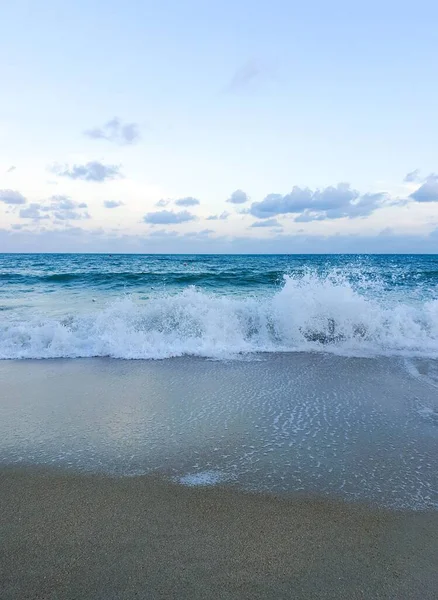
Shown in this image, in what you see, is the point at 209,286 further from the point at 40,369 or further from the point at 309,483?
the point at 309,483

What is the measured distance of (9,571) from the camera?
227 cm

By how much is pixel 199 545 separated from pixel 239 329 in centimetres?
640

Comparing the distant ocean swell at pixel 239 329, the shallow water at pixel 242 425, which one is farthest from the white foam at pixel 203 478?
the distant ocean swell at pixel 239 329

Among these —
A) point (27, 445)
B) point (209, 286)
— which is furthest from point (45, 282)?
point (27, 445)

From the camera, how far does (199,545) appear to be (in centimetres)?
246

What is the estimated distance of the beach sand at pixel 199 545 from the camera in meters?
2.15

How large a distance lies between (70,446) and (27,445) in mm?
422

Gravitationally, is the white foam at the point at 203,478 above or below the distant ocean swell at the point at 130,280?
below

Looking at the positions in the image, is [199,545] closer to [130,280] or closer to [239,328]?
[239,328]

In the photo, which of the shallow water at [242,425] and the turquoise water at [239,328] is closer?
the shallow water at [242,425]

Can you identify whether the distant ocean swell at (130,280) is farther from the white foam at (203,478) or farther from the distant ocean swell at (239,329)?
the white foam at (203,478)

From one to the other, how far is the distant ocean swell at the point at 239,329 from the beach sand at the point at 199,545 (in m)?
4.37

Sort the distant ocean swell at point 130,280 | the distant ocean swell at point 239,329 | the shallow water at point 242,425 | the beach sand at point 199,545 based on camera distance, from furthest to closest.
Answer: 1. the distant ocean swell at point 130,280
2. the distant ocean swell at point 239,329
3. the shallow water at point 242,425
4. the beach sand at point 199,545

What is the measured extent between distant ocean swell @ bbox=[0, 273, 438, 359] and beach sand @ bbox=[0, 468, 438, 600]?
4.37 metres
